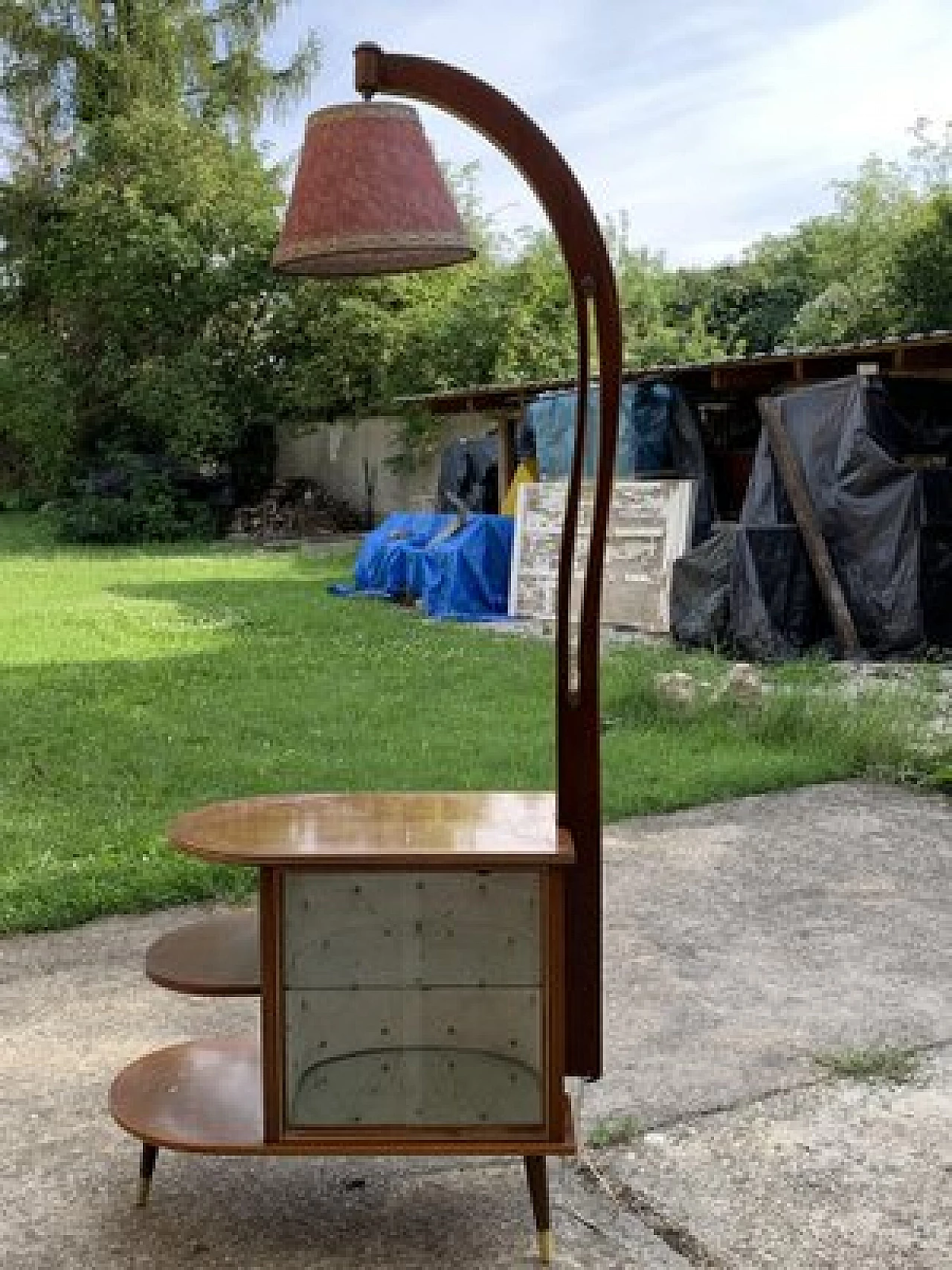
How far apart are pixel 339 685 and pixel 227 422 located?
13939 mm

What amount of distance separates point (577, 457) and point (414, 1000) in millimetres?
1004

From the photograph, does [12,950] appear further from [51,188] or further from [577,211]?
[51,188]

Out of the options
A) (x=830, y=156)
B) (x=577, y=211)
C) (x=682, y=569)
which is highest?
(x=830, y=156)

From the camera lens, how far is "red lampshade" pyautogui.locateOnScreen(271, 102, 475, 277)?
2.39m

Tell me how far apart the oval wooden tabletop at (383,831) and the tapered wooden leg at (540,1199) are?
51 centimetres

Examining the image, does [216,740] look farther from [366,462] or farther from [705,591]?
[366,462]

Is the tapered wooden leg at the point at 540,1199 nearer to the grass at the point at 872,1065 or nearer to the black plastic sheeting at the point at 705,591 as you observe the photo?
the grass at the point at 872,1065

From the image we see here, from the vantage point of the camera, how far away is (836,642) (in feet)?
30.8

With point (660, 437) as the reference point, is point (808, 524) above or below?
below

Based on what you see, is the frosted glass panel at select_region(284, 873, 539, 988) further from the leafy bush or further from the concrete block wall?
the leafy bush

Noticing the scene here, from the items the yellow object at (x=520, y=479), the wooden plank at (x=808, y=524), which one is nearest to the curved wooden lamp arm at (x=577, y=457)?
the wooden plank at (x=808, y=524)

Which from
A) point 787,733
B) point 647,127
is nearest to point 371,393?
point 647,127

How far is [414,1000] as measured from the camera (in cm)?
238

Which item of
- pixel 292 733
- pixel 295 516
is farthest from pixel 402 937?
pixel 295 516
